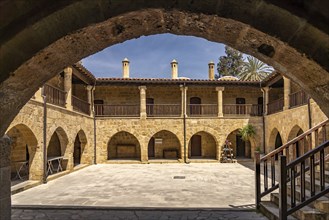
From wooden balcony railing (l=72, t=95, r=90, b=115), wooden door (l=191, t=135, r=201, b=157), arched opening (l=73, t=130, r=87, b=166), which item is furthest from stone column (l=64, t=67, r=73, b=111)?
wooden door (l=191, t=135, r=201, b=157)

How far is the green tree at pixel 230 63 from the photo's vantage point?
41.2 metres

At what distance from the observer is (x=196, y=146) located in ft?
74.5

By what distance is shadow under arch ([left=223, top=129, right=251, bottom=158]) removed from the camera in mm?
22234

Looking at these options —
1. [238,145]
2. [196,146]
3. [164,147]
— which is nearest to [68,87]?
[164,147]

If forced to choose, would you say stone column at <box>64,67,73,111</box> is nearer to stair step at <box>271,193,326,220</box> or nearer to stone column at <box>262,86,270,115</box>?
stair step at <box>271,193,326,220</box>

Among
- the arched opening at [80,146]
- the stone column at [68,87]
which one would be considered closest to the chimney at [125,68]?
the arched opening at [80,146]

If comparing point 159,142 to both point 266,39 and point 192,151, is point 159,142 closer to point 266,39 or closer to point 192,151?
point 192,151

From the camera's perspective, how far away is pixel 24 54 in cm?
217

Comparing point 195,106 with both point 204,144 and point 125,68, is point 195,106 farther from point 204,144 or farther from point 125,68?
point 125,68

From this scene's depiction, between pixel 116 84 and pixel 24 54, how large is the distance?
58.4 feet

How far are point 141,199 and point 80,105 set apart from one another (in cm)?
1121

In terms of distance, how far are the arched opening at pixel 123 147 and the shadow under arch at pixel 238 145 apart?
7702 millimetres

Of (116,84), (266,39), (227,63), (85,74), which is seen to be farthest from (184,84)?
(227,63)

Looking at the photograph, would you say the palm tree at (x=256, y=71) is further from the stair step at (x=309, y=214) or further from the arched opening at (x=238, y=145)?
the stair step at (x=309, y=214)
